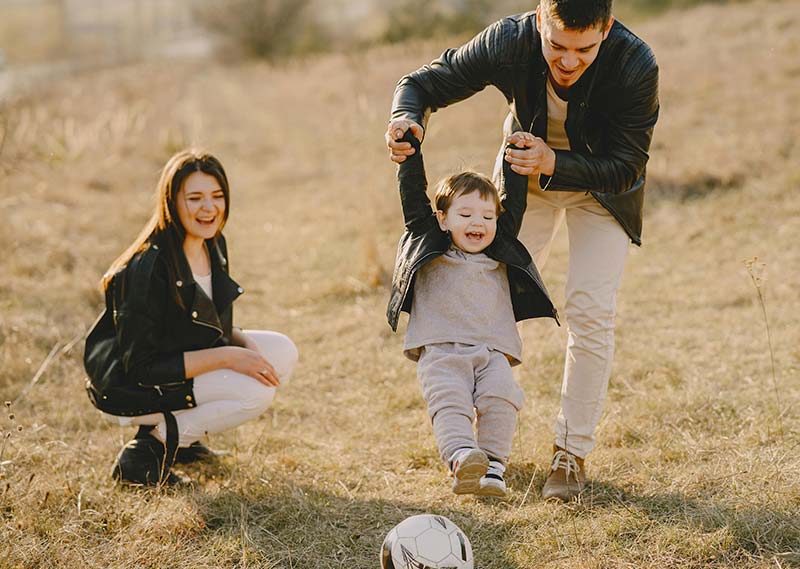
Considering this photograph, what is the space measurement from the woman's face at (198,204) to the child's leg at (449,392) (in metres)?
1.26

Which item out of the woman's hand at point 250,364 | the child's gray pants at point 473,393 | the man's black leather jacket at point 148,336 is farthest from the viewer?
the woman's hand at point 250,364

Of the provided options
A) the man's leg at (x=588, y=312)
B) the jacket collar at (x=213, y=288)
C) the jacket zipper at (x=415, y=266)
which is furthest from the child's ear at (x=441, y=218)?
the jacket collar at (x=213, y=288)

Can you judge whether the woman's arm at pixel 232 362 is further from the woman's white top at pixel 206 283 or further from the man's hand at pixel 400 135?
the man's hand at pixel 400 135

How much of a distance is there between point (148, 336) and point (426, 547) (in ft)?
5.39

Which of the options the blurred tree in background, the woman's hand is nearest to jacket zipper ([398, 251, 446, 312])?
the woman's hand

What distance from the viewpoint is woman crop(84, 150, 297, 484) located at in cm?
404

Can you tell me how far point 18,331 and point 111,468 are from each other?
2.13 metres

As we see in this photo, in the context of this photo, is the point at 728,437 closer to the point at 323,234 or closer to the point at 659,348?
the point at 659,348

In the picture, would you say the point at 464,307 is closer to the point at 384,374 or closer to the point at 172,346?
the point at 172,346

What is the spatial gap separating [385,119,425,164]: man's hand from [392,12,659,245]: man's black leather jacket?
0.10 meters

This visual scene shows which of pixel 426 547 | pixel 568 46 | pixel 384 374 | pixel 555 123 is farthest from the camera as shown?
pixel 384 374

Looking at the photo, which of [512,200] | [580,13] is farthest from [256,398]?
[580,13]

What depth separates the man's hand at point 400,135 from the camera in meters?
3.56

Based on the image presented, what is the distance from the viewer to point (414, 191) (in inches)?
145
